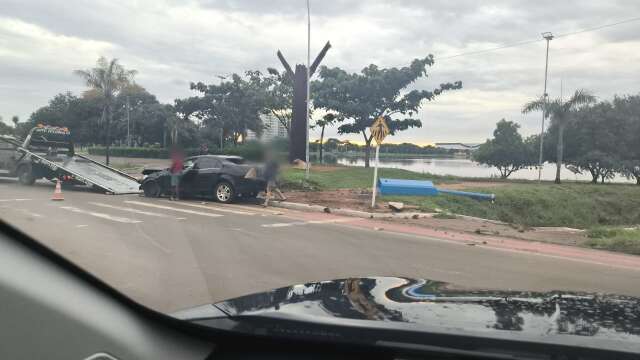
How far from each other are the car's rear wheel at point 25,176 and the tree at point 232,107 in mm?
1484

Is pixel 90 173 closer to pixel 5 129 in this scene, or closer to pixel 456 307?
pixel 5 129

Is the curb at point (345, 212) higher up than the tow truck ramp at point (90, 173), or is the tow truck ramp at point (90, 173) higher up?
the tow truck ramp at point (90, 173)

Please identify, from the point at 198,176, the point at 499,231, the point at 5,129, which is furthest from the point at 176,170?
the point at 499,231

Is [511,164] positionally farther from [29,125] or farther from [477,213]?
[29,125]

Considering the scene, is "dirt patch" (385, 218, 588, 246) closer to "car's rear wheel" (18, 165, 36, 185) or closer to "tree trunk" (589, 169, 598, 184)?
"car's rear wheel" (18, 165, 36, 185)

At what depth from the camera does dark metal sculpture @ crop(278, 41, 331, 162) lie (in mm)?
4191

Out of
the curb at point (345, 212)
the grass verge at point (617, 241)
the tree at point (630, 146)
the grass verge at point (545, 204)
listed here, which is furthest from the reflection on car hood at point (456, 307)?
the tree at point (630, 146)

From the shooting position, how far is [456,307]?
2436 millimetres

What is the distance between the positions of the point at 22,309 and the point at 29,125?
1.27 metres

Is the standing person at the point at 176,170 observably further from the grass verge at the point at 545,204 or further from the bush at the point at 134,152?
the grass verge at the point at 545,204

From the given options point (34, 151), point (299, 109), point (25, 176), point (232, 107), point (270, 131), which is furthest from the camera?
point (299, 109)

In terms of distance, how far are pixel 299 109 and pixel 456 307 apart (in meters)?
3.45

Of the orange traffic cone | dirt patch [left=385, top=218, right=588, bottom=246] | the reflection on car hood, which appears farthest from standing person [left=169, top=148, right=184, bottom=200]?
dirt patch [left=385, top=218, right=588, bottom=246]

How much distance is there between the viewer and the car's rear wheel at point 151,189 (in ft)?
12.9
